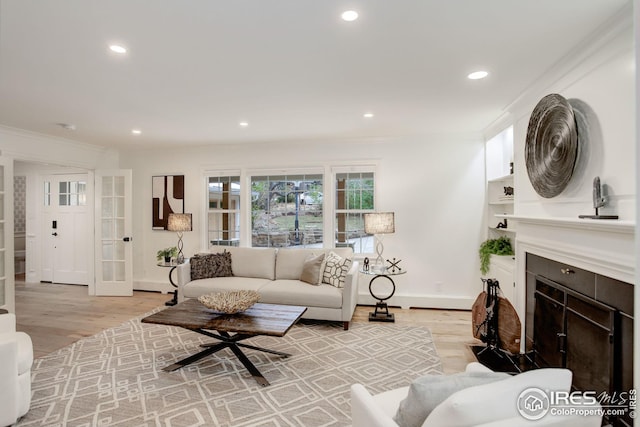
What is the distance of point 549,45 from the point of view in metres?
2.22

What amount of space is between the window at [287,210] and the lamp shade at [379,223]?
41.6 inches

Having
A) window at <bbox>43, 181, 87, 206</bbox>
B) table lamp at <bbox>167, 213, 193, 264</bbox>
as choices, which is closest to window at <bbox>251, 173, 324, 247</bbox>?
table lamp at <bbox>167, 213, 193, 264</bbox>

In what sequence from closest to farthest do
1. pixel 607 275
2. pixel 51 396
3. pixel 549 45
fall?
pixel 607 275, pixel 549 45, pixel 51 396

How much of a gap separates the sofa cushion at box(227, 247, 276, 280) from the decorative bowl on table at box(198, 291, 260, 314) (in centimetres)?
151

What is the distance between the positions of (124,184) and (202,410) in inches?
180

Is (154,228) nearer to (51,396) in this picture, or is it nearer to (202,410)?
(51,396)

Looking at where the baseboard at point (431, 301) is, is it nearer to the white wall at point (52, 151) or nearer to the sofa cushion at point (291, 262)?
the sofa cushion at point (291, 262)

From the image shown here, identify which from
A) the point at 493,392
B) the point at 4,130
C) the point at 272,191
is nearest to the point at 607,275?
the point at 493,392

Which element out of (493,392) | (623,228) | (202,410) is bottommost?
(202,410)

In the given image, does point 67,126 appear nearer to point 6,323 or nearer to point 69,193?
point 6,323

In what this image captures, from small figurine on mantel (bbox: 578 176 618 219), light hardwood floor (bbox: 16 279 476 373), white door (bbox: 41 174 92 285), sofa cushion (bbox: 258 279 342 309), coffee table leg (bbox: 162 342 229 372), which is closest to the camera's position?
small figurine on mantel (bbox: 578 176 618 219)

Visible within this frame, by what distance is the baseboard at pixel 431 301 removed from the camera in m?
4.68

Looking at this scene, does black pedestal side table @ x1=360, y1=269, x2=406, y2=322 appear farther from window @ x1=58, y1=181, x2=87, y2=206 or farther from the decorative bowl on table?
window @ x1=58, y1=181, x2=87, y2=206

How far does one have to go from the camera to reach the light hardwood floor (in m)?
3.42
